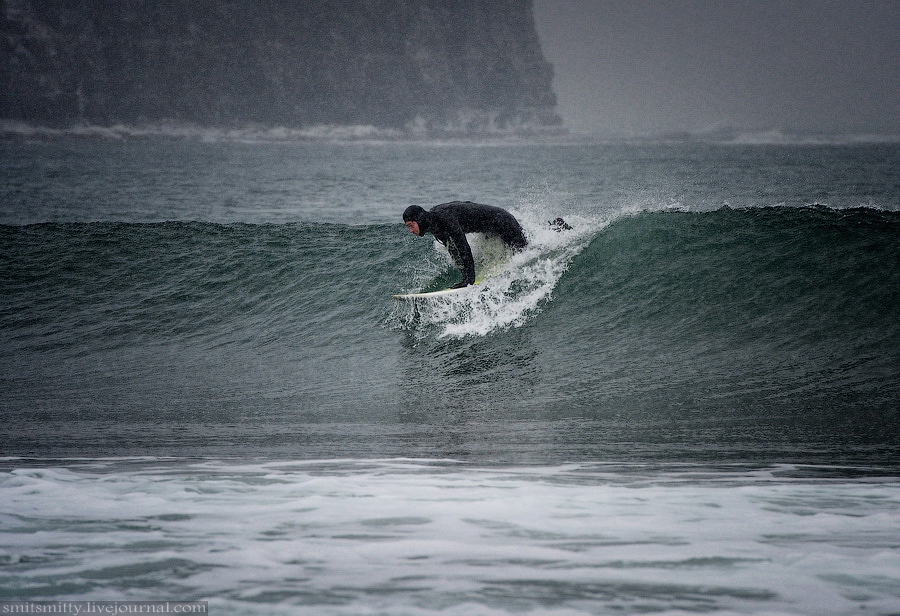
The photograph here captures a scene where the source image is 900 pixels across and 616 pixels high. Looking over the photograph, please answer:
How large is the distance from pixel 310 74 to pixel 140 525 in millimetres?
148356

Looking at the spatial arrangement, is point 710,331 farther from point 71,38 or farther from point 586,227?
point 71,38

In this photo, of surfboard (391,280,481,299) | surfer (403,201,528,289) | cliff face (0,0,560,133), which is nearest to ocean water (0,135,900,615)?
surfboard (391,280,481,299)

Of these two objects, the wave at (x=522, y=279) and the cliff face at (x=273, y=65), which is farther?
the cliff face at (x=273, y=65)

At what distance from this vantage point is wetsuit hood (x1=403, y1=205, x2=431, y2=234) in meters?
7.91

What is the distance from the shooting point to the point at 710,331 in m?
7.55

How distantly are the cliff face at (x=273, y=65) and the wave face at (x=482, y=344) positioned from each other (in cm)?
12336

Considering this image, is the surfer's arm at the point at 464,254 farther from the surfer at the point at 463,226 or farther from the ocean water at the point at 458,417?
the ocean water at the point at 458,417

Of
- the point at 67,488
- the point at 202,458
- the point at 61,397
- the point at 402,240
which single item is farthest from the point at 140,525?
the point at 402,240

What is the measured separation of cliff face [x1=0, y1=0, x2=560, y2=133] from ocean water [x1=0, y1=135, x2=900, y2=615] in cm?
12413

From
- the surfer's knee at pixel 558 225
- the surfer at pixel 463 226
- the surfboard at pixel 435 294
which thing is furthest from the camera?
the surfer's knee at pixel 558 225

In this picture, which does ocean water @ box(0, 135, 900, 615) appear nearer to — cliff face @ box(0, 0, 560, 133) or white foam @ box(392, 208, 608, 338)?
white foam @ box(392, 208, 608, 338)

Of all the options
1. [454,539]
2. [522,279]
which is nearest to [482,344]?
[522,279]

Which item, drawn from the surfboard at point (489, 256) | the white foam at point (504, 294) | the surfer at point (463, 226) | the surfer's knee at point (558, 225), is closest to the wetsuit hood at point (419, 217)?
the surfer at point (463, 226)

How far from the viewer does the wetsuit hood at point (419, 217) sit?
7912mm
